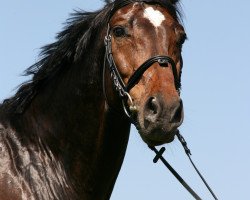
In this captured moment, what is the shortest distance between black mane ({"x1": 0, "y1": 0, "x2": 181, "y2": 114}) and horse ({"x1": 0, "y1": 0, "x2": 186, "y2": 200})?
0.01m

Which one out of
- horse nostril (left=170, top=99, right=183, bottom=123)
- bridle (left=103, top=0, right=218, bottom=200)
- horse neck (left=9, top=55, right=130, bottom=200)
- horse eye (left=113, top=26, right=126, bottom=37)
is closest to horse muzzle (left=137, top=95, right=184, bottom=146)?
horse nostril (left=170, top=99, right=183, bottom=123)

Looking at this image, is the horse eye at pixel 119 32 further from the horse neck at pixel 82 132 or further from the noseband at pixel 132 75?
the horse neck at pixel 82 132

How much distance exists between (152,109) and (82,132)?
1.21 metres

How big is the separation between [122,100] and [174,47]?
84 centimetres

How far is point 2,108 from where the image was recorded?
8.75 meters

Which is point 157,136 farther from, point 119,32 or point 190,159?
point 119,32

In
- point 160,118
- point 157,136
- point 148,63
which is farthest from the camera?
point 148,63

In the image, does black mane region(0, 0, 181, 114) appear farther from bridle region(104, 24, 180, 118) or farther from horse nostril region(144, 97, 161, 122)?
horse nostril region(144, 97, 161, 122)

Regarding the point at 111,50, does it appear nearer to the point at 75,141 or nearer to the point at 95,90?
the point at 95,90

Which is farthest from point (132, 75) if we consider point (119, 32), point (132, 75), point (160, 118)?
point (160, 118)

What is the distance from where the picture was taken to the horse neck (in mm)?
8273

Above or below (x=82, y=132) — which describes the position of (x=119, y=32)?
above

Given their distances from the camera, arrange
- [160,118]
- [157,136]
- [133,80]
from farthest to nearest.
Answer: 1. [133,80]
2. [157,136]
3. [160,118]

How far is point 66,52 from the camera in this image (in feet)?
28.7
